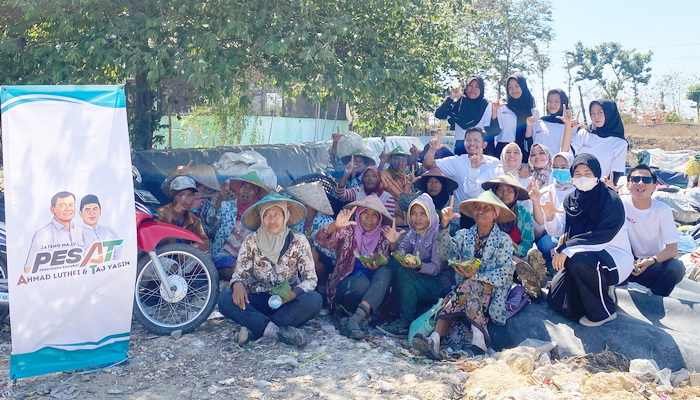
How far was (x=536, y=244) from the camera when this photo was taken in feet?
19.2

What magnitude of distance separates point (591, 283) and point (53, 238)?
3.61m

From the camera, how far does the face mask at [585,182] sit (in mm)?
4996

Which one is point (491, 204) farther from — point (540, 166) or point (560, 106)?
point (560, 106)

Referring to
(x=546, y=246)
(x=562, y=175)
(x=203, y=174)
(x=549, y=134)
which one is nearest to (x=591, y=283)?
(x=546, y=246)

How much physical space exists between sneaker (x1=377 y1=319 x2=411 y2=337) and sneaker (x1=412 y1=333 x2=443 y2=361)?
422 millimetres

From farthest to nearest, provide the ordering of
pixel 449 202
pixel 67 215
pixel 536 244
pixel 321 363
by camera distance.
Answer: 1. pixel 449 202
2. pixel 536 244
3. pixel 321 363
4. pixel 67 215

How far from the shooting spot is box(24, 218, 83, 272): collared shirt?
3.93m

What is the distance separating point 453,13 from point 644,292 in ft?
17.3

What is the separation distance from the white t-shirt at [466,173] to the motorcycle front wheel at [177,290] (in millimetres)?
2512

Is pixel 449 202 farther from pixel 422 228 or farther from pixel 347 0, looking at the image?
pixel 347 0

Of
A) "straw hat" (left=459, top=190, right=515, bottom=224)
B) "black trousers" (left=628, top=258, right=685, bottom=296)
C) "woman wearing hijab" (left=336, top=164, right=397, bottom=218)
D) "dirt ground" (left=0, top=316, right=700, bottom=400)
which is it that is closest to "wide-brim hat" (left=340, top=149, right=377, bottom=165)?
"woman wearing hijab" (left=336, top=164, right=397, bottom=218)

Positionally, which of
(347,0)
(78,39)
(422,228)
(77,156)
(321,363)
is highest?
(347,0)

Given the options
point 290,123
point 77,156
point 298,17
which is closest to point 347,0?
point 298,17

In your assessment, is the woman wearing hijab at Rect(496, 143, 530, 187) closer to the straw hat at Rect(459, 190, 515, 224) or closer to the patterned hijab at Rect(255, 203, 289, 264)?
the straw hat at Rect(459, 190, 515, 224)
